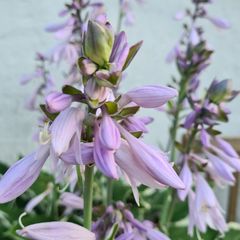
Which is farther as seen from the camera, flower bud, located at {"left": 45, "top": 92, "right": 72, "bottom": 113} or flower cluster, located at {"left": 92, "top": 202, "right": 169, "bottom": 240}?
flower cluster, located at {"left": 92, "top": 202, "right": 169, "bottom": 240}

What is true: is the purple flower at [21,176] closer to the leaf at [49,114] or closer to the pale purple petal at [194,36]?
the leaf at [49,114]

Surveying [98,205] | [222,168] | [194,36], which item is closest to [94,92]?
[222,168]

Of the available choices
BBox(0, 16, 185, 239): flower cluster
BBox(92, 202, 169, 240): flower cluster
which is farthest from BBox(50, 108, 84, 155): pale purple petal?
BBox(92, 202, 169, 240): flower cluster

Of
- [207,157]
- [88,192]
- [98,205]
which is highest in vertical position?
[88,192]

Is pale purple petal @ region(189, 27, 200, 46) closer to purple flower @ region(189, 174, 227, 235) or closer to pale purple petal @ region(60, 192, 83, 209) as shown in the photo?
purple flower @ region(189, 174, 227, 235)

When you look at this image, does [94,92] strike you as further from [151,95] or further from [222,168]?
[222,168]

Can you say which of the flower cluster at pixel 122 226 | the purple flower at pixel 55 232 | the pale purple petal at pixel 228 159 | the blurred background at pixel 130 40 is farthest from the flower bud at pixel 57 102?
the blurred background at pixel 130 40

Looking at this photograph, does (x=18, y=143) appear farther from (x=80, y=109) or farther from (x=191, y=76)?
(x=80, y=109)
